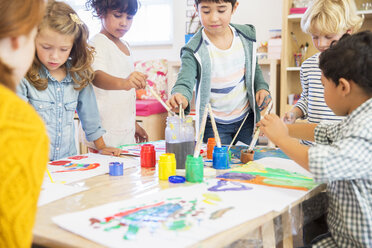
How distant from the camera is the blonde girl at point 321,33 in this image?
1.47 m

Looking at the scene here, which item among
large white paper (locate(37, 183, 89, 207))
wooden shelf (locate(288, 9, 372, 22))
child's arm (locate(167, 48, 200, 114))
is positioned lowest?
large white paper (locate(37, 183, 89, 207))

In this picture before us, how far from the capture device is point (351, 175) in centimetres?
Answer: 83

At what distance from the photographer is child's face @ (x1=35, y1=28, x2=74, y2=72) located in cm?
130

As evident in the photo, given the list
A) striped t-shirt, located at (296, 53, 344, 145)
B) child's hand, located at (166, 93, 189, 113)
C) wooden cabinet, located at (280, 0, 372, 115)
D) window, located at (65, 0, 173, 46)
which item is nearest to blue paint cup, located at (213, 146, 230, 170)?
child's hand, located at (166, 93, 189, 113)

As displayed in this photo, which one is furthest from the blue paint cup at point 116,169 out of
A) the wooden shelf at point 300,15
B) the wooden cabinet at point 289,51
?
the wooden shelf at point 300,15

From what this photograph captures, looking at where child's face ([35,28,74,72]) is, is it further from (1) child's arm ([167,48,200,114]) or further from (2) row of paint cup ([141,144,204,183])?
(2) row of paint cup ([141,144,204,183])

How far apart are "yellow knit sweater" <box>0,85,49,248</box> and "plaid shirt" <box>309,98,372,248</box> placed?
1.85 ft

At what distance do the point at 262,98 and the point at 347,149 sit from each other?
29.9 inches

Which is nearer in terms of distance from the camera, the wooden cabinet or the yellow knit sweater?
the yellow knit sweater

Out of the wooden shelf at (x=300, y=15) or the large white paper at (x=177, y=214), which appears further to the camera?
the wooden shelf at (x=300, y=15)

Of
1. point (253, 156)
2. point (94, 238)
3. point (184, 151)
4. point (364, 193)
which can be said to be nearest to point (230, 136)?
point (253, 156)

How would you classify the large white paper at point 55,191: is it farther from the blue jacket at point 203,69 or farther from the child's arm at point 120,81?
the blue jacket at point 203,69

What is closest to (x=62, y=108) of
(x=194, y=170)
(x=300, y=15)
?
(x=194, y=170)

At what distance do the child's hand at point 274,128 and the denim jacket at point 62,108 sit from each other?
2.28 feet
